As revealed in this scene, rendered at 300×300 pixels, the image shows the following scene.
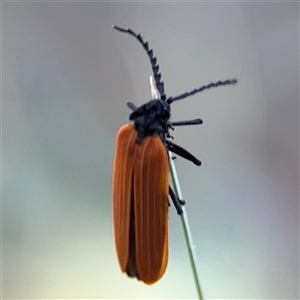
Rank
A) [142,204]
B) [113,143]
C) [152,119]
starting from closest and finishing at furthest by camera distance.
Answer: [142,204], [152,119], [113,143]

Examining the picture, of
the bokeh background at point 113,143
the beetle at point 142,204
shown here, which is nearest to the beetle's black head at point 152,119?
the beetle at point 142,204

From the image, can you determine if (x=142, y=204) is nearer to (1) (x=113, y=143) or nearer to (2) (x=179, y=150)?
(2) (x=179, y=150)

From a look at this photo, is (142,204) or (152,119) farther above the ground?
(152,119)

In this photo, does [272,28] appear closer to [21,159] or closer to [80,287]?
Answer: [21,159]

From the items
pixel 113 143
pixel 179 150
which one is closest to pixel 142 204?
pixel 179 150

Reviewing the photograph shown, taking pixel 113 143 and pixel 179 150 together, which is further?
pixel 113 143

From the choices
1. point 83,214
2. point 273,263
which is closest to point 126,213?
point 83,214

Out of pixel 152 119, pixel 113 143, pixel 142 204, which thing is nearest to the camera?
pixel 142 204
